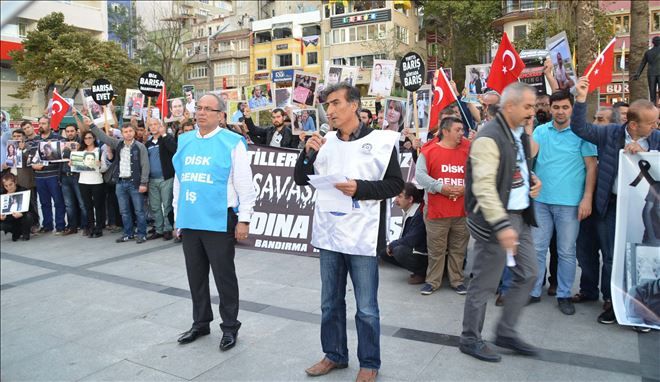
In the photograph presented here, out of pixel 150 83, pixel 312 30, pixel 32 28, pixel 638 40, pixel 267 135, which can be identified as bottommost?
pixel 267 135

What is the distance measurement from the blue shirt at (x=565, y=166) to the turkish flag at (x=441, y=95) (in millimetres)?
1983

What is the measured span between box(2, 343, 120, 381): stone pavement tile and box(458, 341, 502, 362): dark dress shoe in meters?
2.71

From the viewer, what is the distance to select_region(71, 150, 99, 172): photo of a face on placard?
9.39 metres

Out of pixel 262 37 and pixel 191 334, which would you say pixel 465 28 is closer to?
pixel 262 37

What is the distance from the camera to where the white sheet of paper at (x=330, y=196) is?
3.47 m

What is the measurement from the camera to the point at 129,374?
3.89 metres

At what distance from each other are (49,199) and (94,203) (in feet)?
4.22

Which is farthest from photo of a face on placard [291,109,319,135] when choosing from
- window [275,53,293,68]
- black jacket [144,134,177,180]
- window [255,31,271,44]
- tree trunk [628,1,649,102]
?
window [255,31,271,44]

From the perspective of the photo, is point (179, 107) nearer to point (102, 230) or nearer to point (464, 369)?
point (102, 230)

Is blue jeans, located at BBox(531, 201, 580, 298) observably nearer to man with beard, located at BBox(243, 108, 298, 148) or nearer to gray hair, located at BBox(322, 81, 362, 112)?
gray hair, located at BBox(322, 81, 362, 112)

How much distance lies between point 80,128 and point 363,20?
5020 cm

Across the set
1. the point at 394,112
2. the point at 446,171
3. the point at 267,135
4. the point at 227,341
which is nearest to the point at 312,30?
the point at 267,135

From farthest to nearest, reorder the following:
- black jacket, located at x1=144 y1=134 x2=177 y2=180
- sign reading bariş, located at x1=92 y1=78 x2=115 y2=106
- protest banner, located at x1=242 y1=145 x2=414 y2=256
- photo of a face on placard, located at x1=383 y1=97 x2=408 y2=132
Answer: sign reading bariş, located at x1=92 y1=78 x2=115 y2=106 < black jacket, located at x1=144 y1=134 x2=177 y2=180 < photo of a face on placard, located at x1=383 y1=97 x2=408 y2=132 < protest banner, located at x1=242 y1=145 x2=414 y2=256

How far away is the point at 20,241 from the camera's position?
9.69 m
